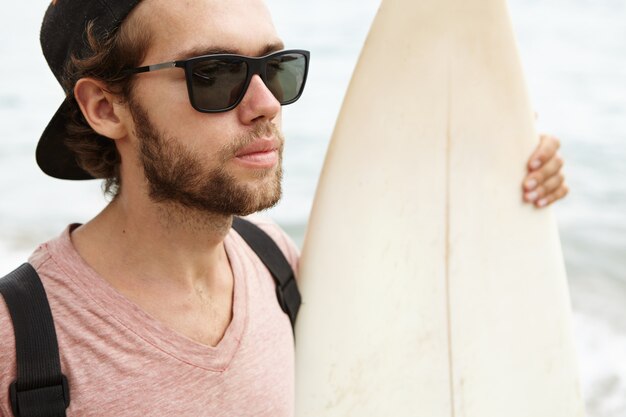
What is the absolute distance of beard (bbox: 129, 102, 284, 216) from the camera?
1.53 meters

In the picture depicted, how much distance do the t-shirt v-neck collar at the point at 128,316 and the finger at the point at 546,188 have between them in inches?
39.1

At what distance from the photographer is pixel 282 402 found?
1.71 m

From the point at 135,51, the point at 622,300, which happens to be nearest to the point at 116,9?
the point at 135,51

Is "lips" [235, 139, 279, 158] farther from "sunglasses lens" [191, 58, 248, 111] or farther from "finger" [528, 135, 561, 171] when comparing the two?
"finger" [528, 135, 561, 171]

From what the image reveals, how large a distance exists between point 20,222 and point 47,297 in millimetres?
5089

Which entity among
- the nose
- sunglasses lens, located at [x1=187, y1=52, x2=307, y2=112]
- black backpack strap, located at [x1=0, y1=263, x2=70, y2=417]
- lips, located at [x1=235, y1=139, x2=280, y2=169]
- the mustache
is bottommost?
black backpack strap, located at [x1=0, y1=263, x2=70, y2=417]

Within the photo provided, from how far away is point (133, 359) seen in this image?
1.45 m

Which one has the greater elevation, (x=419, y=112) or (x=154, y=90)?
(x=154, y=90)

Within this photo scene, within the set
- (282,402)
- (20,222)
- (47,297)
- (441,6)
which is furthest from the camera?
(20,222)

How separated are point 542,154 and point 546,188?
10cm

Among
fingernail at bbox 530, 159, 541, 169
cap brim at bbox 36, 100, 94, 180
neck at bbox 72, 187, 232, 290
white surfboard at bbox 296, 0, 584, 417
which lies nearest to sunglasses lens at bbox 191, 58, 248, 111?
neck at bbox 72, 187, 232, 290

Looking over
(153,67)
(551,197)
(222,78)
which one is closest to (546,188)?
(551,197)

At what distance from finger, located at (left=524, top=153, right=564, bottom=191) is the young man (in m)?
0.76

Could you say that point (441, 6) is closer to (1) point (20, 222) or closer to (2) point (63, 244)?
(2) point (63, 244)
